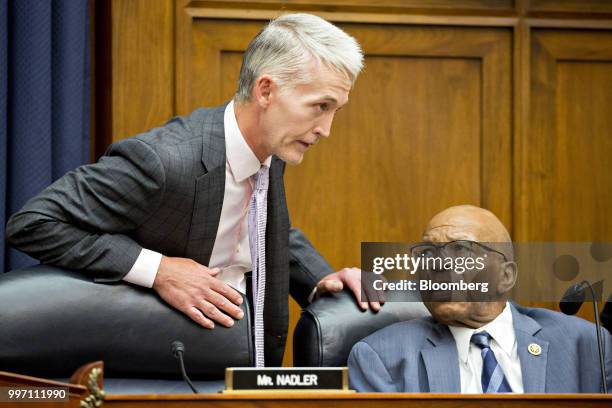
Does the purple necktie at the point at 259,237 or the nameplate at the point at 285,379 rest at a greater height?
→ the purple necktie at the point at 259,237

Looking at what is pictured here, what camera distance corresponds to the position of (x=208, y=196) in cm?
225

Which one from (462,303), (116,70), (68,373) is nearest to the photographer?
(68,373)

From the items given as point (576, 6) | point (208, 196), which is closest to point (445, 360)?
point (208, 196)

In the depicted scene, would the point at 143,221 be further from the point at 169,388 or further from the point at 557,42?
the point at 557,42

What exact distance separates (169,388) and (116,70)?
145cm

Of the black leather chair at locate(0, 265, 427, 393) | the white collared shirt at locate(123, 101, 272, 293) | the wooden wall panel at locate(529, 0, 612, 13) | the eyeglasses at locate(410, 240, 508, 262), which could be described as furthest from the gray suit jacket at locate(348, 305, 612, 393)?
the wooden wall panel at locate(529, 0, 612, 13)

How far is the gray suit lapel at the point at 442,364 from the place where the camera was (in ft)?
7.08

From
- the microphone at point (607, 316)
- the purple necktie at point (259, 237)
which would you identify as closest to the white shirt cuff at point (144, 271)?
the purple necktie at point (259, 237)

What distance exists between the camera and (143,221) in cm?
221

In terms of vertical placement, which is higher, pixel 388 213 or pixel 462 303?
pixel 388 213

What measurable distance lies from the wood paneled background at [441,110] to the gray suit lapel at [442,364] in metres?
1.21

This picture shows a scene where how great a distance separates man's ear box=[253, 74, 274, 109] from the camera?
2.29 meters

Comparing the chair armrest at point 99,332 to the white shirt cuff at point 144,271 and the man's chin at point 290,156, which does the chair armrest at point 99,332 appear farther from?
the man's chin at point 290,156

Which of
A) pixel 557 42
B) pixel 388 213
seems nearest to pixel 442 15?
pixel 557 42
